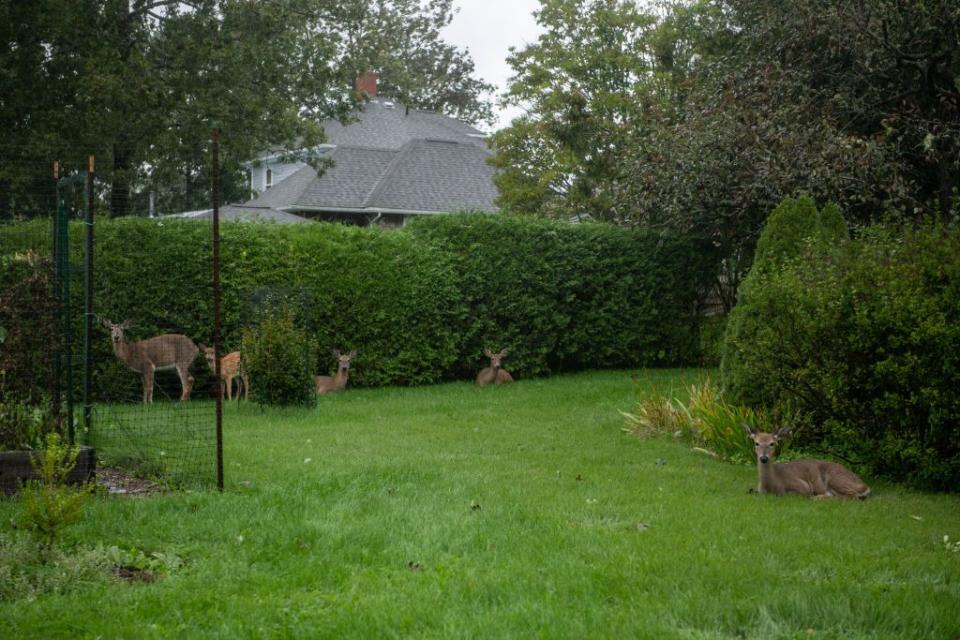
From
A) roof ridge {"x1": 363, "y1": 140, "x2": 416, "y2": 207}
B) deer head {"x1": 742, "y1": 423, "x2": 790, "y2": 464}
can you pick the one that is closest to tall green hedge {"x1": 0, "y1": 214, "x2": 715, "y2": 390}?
deer head {"x1": 742, "y1": 423, "x2": 790, "y2": 464}

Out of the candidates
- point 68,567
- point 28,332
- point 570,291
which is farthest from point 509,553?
point 570,291

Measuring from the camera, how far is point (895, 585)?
522 centimetres

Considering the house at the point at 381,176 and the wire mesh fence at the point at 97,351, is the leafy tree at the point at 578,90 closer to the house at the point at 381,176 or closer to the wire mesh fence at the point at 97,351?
the house at the point at 381,176

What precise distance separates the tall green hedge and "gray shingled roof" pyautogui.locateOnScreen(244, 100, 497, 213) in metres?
12.5

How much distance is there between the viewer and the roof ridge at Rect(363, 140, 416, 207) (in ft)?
98.9

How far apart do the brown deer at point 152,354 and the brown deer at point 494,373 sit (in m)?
5.01

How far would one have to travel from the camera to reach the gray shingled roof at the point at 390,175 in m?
30.3

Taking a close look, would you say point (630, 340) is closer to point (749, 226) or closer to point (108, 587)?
point (749, 226)

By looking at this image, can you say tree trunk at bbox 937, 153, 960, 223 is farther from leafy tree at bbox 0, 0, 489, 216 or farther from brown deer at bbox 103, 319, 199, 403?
leafy tree at bbox 0, 0, 489, 216

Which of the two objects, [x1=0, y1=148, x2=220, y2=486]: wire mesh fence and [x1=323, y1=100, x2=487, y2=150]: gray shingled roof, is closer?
[x1=0, y1=148, x2=220, y2=486]: wire mesh fence

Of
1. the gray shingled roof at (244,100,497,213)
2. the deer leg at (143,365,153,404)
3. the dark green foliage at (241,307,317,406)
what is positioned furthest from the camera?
the gray shingled roof at (244,100,497,213)

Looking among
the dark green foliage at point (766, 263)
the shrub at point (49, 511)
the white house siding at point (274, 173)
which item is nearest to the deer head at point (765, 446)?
the dark green foliage at point (766, 263)

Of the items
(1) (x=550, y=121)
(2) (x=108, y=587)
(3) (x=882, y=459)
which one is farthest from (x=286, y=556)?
(1) (x=550, y=121)

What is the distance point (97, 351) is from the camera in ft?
47.2
